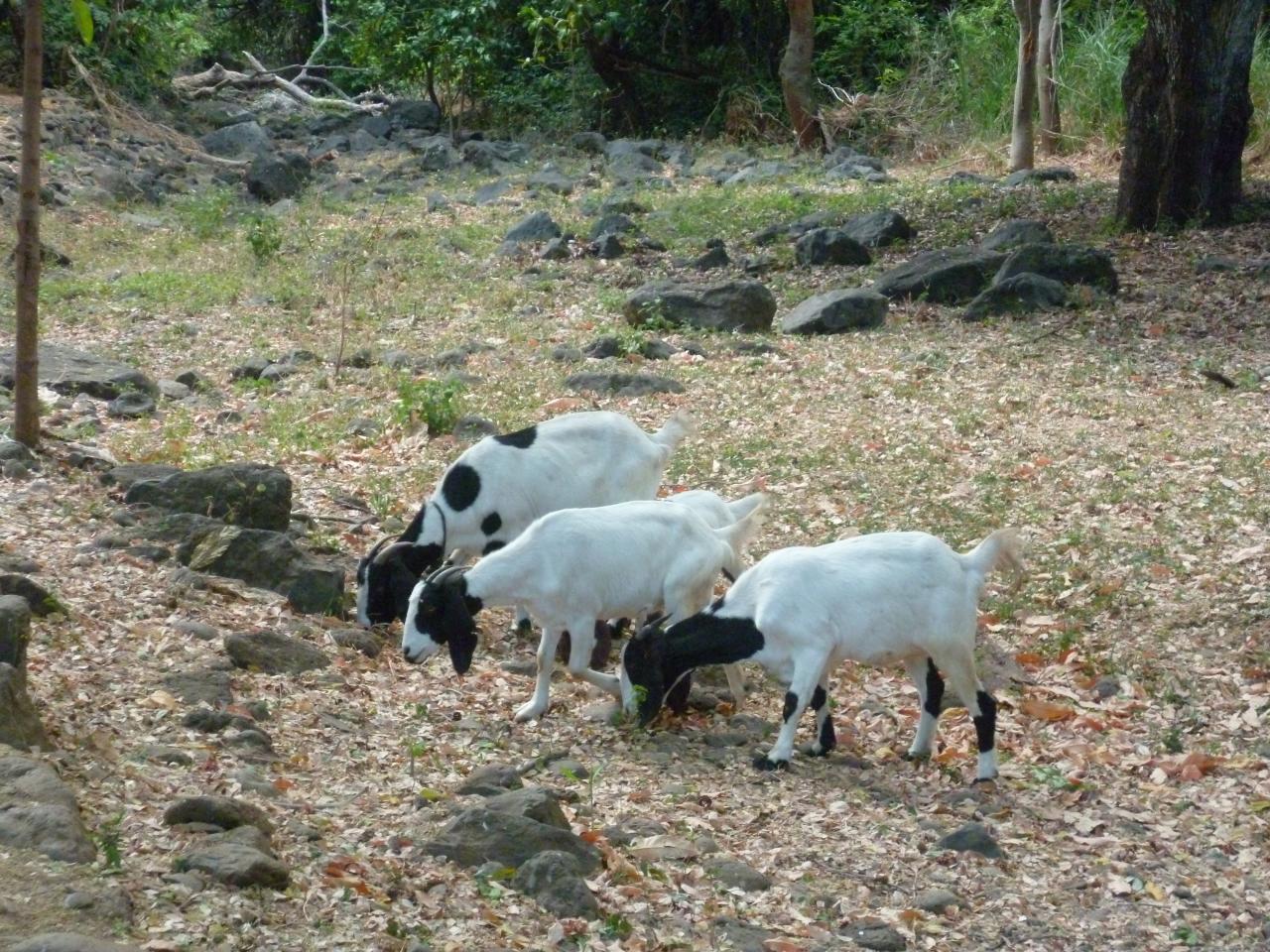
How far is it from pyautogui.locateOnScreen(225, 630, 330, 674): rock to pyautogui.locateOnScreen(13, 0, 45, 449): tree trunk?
9.07 ft

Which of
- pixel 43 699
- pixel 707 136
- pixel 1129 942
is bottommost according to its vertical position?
pixel 1129 942

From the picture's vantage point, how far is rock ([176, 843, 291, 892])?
4484 mm

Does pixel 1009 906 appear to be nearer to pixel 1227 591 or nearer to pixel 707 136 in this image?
pixel 1227 591

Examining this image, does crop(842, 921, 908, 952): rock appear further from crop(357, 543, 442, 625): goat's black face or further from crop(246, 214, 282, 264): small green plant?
crop(246, 214, 282, 264): small green plant

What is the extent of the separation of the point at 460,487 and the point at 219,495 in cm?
141

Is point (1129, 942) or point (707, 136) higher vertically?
point (707, 136)

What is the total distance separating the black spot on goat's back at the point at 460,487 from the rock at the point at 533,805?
262cm

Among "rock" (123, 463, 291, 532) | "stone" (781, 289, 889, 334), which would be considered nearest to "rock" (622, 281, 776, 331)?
"stone" (781, 289, 889, 334)

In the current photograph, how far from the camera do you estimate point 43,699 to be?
225 inches

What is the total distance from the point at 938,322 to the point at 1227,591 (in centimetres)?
599

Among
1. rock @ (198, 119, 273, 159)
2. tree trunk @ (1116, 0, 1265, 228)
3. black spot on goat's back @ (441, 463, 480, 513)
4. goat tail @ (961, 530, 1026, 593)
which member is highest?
tree trunk @ (1116, 0, 1265, 228)

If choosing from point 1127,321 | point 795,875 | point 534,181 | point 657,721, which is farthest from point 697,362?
point 534,181

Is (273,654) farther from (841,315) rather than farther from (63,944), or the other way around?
(841,315)

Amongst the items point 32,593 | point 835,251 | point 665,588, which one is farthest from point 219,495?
point 835,251
